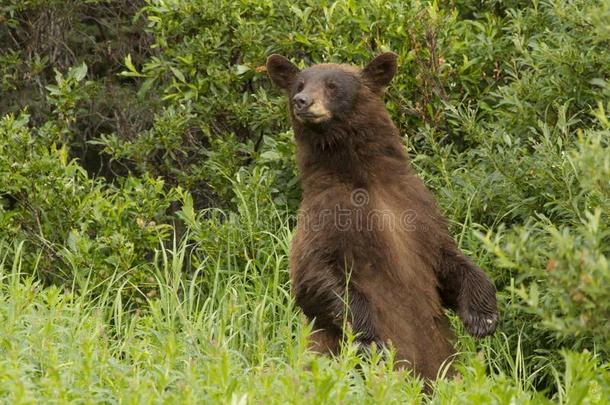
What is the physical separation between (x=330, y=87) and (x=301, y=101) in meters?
0.29

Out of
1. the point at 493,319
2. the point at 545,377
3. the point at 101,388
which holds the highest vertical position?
the point at 101,388

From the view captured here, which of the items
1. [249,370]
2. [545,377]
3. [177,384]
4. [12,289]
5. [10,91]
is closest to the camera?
[177,384]

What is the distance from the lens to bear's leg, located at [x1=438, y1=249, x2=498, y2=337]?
21.5 feet

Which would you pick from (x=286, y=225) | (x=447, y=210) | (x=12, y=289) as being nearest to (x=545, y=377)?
(x=447, y=210)

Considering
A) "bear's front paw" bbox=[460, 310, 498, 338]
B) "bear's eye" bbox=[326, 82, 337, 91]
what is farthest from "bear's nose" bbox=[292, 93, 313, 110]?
"bear's front paw" bbox=[460, 310, 498, 338]

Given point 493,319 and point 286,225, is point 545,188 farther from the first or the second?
point 286,225

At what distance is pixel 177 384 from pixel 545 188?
10.7ft

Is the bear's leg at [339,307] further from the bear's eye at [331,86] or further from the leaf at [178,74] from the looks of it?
the leaf at [178,74]

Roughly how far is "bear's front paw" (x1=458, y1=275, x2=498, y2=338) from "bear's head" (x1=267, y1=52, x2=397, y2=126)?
1155 millimetres

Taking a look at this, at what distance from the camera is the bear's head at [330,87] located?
21.9 ft

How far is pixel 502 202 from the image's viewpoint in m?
7.43

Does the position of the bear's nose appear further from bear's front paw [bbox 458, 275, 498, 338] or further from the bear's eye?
bear's front paw [bbox 458, 275, 498, 338]

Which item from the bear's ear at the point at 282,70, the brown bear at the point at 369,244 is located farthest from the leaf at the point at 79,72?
the brown bear at the point at 369,244

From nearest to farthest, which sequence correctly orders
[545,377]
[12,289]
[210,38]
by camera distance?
[12,289] < [545,377] < [210,38]
